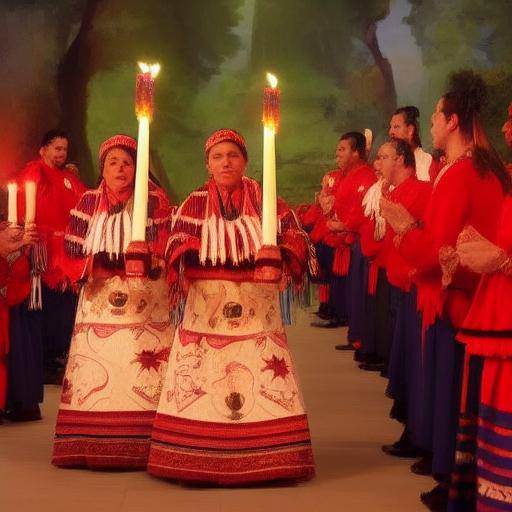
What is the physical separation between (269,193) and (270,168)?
0.33 ft

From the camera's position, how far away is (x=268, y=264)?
4164 mm

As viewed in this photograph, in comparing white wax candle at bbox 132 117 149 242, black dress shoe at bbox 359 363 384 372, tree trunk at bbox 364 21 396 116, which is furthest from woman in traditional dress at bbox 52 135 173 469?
tree trunk at bbox 364 21 396 116

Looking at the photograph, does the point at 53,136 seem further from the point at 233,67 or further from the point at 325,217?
the point at 233,67

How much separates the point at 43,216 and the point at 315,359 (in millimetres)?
2628

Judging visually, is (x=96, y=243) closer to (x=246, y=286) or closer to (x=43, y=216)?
(x=246, y=286)

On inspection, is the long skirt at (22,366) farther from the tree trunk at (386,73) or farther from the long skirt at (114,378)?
the tree trunk at (386,73)

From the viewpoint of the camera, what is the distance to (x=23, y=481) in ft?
16.3

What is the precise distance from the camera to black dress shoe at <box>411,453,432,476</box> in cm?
510

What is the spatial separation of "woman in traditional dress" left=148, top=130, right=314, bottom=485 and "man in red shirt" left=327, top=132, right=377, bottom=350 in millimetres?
3429

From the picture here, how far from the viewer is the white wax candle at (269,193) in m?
3.96

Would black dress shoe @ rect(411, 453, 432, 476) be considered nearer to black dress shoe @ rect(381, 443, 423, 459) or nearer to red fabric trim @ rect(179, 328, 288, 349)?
black dress shoe @ rect(381, 443, 423, 459)

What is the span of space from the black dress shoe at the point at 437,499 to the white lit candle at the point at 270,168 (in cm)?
127

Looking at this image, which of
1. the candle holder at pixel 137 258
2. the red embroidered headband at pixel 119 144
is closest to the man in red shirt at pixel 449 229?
the candle holder at pixel 137 258

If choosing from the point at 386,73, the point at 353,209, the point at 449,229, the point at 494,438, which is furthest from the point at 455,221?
the point at 386,73
